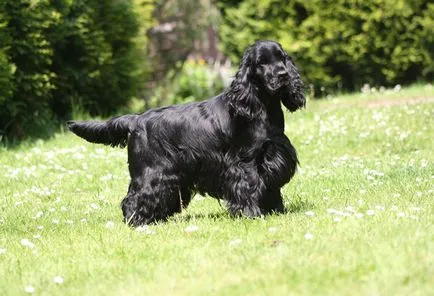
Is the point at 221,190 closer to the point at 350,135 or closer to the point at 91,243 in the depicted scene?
the point at 91,243

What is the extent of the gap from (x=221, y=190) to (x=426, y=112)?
5.60m

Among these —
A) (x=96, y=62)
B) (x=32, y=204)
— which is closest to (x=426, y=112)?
(x=96, y=62)

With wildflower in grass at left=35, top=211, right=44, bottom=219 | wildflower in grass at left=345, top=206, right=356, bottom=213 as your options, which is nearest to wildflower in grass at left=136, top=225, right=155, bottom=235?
wildflower in grass at left=35, top=211, right=44, bottom=219

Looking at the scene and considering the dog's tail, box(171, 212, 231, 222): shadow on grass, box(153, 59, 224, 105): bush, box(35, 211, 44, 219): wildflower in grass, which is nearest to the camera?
box(171, 212, 231, 222): shadow on grass

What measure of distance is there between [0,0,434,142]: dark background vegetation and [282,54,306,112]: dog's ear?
5.12 m

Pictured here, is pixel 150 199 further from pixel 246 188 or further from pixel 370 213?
pixel 370 213

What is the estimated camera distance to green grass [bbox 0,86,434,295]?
3.67 metres

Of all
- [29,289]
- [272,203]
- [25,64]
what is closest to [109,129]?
[272,203]

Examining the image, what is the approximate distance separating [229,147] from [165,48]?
10.9 meters

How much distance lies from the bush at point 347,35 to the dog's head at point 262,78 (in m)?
9.19

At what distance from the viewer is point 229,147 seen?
5410mm

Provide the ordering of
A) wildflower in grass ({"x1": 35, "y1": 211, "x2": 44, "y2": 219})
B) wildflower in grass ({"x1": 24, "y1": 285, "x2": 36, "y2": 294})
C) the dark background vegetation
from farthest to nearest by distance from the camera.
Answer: the dark background vegetation < wildflower in grass ({"x1": 35, "y1": 211, "x2": 44, "y2": 219}) < wildflower in grass ({"x1": 24, "y1": 285, "x2": 36, "y2": 294})

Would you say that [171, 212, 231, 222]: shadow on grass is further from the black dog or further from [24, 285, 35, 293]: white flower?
[24, 285, 35, 293]: white flower

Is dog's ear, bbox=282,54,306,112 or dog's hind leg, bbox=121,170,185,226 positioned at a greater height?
dog's ear, bbox=282,54,306,112
